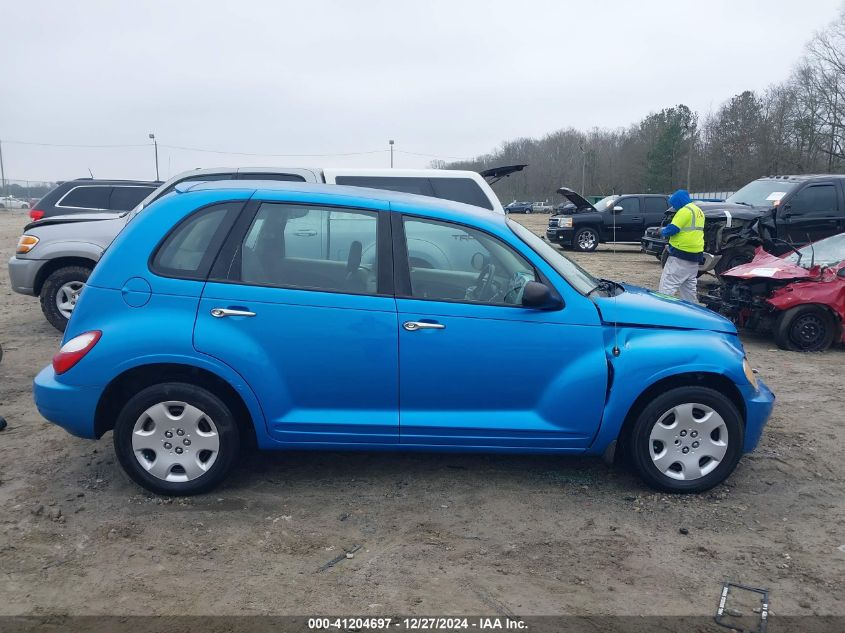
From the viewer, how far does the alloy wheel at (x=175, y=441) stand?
13.1 ft

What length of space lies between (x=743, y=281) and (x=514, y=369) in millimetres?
5561

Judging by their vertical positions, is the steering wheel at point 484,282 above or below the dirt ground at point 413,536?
above

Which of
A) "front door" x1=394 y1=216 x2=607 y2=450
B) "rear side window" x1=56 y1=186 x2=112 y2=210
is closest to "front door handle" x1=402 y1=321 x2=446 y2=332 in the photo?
"front door" x1=394 y1=216 x2=607 y2=450

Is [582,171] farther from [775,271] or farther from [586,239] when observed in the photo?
[775,271]

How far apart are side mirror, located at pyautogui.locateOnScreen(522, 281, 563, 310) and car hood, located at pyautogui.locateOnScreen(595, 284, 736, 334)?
307 millimetres

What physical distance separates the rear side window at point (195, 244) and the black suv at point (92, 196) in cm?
819

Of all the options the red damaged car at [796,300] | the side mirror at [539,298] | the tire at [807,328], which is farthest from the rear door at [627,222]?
the side mirror at [539,298]

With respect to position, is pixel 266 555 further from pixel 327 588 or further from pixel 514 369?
pixel 514 369

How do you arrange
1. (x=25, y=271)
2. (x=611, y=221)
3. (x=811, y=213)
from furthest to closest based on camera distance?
(x=611, y=221) → (x=811, y=213) → (x=25, y=271)

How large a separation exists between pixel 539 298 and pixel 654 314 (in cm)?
83

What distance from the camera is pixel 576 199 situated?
58.9 ft

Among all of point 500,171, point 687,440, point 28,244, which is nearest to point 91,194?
point 28,244

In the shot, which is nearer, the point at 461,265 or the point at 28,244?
the point at 461,265

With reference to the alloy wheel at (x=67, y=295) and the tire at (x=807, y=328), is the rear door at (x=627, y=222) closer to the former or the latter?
the tire at (x=807, y=328)
